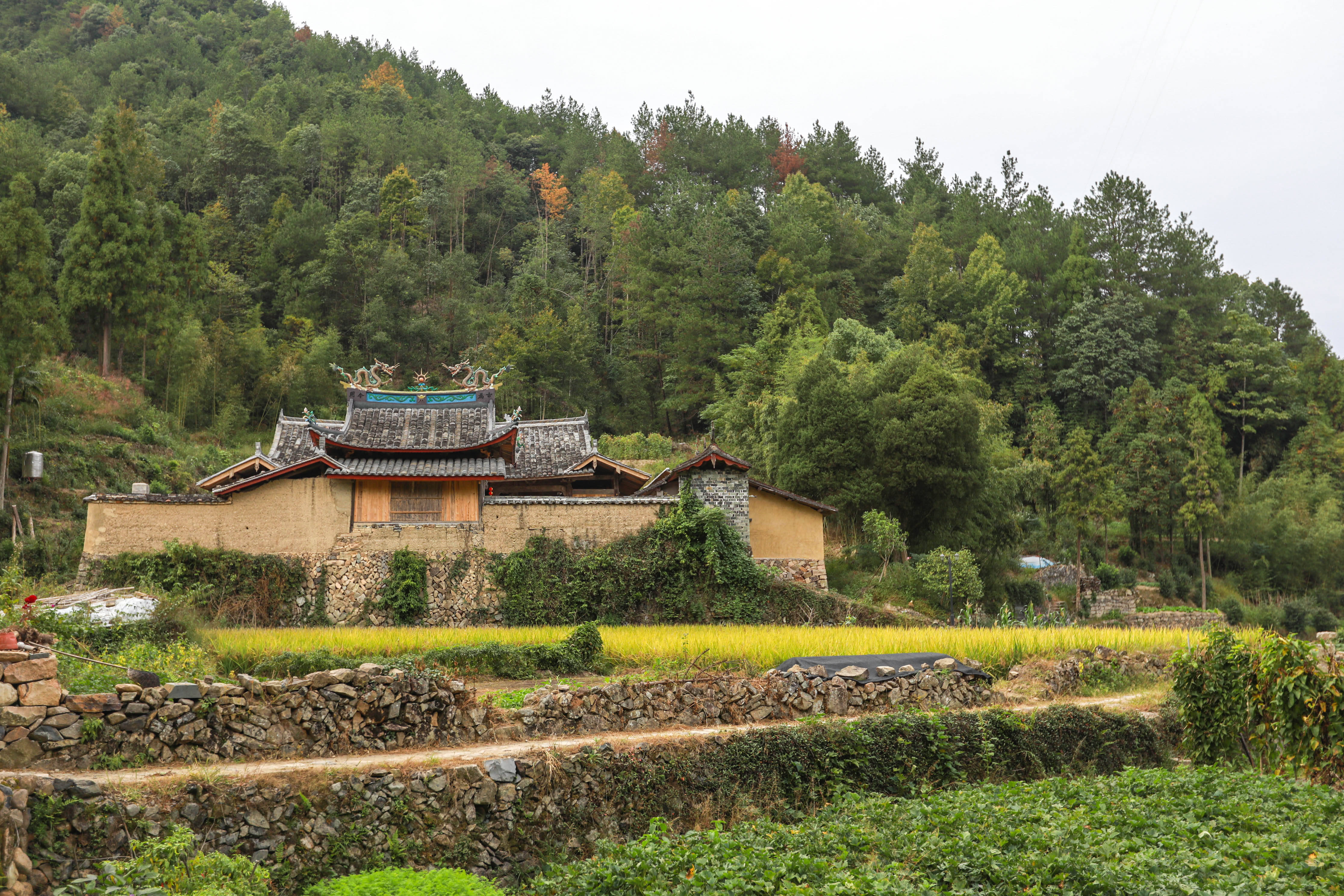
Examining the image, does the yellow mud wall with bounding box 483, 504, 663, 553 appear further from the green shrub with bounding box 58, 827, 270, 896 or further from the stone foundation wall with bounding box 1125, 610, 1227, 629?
the stone foundation wall with bounding box 1125, 610, 1227, 629

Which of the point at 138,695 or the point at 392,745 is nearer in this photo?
the point at 138,695

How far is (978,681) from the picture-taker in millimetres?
14867

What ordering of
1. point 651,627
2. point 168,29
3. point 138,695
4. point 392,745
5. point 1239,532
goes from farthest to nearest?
point 168,29
point 1239,532
point 651,627
point 392,745
point 138,695

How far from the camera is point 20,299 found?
29.6 m

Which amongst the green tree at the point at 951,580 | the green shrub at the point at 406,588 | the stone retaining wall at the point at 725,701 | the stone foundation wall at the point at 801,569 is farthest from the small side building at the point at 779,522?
the stone retaining wall at the point at 725,701

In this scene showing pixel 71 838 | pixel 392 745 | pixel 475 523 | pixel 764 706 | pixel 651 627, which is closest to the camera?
pixel 71 838

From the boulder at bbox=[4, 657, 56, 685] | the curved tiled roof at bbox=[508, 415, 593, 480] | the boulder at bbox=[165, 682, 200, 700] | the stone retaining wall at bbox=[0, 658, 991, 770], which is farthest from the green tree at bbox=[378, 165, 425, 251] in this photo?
the boulder at bbox=[4, 657, 56, 685]

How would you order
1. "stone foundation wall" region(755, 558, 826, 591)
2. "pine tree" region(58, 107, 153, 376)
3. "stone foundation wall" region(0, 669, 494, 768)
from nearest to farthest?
"stone foundation wall" region(0, 669, 494, 768), "stone foundation wall" region(755, 558, 826, 591), "pine tree" region(58, 107, 153, 376)

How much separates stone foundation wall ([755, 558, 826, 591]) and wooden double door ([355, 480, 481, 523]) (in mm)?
7365

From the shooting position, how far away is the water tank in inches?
1182

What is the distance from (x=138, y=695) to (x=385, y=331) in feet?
131

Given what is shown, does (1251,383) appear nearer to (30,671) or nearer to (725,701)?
(725,701)

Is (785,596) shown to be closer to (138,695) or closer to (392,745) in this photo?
(392,745)

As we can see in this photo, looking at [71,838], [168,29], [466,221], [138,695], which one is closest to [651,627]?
[138,695]
